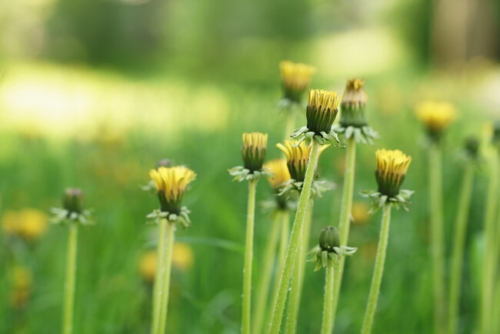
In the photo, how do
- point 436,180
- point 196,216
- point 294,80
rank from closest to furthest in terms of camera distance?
1. point 294,80
2. point 436,180
3. point 196,216

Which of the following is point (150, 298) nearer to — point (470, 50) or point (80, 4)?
point (470, 50)

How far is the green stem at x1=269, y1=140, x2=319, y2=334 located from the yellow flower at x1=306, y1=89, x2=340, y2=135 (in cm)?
2

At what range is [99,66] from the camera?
17.1 metres

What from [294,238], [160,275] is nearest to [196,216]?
[160,275]

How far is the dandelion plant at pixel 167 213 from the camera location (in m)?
0.87

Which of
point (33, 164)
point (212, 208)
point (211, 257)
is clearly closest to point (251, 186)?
point (211, 257)

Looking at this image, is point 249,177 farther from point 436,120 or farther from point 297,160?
point 436,120

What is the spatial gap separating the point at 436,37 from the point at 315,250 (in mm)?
13005

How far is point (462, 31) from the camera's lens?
11.1 metres

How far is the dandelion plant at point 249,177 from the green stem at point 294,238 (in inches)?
3.3

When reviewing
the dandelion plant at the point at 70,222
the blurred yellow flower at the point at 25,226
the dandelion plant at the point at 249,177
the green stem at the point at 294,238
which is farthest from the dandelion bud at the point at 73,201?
the blurred yellow flower at the point at 25,226

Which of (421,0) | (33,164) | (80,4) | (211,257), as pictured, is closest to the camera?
(211,257)

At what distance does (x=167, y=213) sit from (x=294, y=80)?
1.57ft

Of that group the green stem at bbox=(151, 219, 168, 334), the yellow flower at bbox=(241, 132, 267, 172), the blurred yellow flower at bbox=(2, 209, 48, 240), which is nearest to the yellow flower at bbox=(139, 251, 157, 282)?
the blurred yellow flower at bbox=(2, 209, 48, 240)
